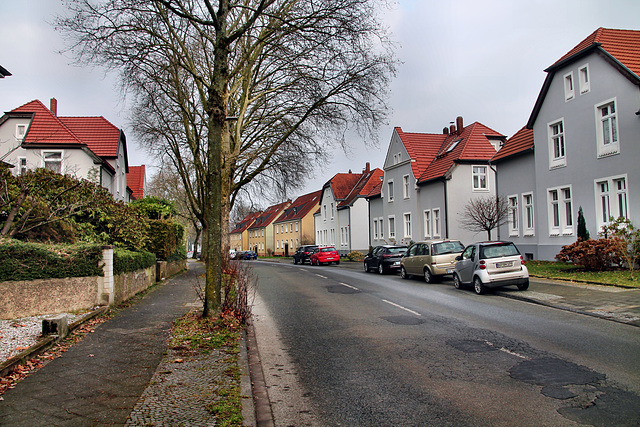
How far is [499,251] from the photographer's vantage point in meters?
15.6

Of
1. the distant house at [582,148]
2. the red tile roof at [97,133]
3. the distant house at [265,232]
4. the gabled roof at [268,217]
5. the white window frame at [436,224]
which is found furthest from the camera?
the gabled roof at [268,217]

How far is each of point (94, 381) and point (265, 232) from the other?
86.5m

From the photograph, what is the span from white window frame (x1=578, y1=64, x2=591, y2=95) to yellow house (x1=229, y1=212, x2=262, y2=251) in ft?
272

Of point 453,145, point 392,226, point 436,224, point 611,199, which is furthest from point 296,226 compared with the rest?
point 611,199

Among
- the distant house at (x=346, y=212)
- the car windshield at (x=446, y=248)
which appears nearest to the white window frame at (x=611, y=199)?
the car windshield at (x=446, y=248)

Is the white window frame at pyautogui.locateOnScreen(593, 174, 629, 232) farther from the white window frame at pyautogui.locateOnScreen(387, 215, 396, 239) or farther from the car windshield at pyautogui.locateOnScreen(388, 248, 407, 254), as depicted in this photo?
the white window frame at pyautogui.locateOnScreen(387, 215, 396, 239)

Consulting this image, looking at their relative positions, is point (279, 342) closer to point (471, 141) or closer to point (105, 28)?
point (105, 28)

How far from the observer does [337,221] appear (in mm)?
58906

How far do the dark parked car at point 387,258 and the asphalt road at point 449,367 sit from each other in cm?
1440

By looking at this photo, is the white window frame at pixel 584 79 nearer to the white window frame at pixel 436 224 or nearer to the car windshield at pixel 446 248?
the car windshield at pixel 446 248

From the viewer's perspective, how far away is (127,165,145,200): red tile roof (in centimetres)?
5157

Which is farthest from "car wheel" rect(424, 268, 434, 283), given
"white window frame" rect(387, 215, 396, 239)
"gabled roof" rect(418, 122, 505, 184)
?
"white window frame" rect(387, 215, 396, 239)

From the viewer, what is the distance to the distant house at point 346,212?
54.9 m

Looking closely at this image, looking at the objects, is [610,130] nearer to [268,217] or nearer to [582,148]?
[582,148]
